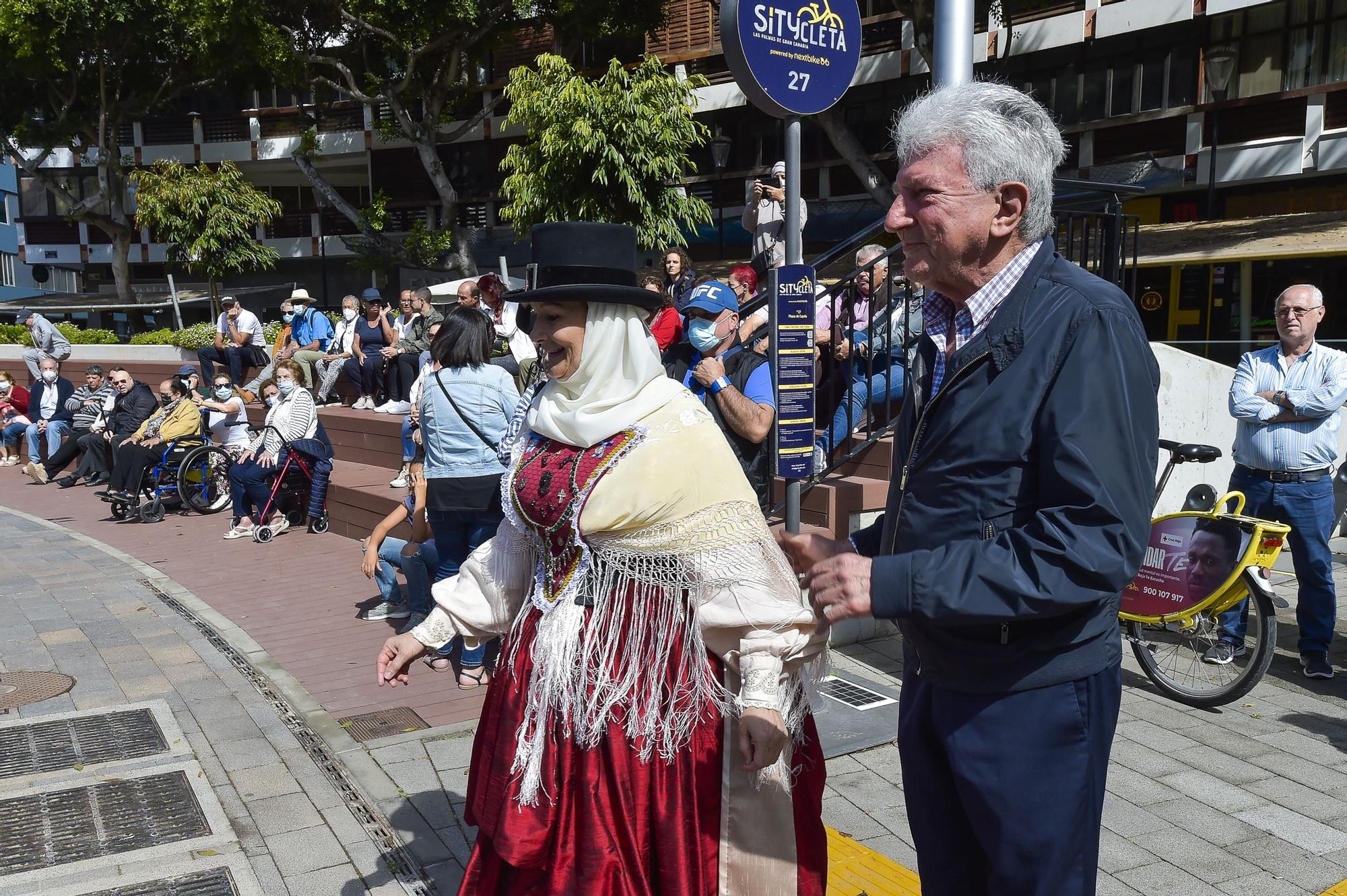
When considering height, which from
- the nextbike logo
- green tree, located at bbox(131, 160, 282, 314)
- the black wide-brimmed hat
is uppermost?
green tree, located at bbox(131, 160, 282, 314)

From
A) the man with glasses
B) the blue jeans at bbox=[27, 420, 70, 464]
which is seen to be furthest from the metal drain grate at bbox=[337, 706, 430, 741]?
the blue jeans at bbox=[27, 420, 70, 464]

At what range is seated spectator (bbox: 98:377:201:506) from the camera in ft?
39.6

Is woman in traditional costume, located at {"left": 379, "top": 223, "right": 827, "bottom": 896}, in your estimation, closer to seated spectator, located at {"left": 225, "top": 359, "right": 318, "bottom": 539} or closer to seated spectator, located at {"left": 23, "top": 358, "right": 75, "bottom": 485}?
→ seated spectator, located at {"left": 225, "top": 359, "right": 318, "bottom": 539}

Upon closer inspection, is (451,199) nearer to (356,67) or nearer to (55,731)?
(356,67)

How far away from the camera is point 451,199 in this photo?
28.3m

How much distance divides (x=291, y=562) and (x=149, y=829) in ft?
17.3

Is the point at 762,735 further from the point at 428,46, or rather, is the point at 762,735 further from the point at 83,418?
the point at 428,46

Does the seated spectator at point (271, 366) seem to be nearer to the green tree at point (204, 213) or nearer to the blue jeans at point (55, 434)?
the blue jeans at point (55, 434)

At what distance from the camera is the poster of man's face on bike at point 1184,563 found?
536 cm

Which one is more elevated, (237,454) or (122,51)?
(122,51)

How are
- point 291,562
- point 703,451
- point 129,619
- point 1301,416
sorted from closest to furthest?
point 703,451 < point 1301,416 < point 129,619 < point 291,562

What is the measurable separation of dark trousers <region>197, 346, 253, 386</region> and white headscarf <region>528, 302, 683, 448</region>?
48.2ft

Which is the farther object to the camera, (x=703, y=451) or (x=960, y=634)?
(x=703, y=451)

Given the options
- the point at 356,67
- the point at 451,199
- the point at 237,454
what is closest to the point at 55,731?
the point at 237,454
